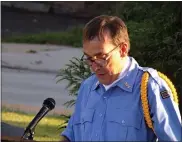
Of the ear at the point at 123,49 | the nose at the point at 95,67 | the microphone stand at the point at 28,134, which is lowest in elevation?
the microphone stand at the point at 28,134

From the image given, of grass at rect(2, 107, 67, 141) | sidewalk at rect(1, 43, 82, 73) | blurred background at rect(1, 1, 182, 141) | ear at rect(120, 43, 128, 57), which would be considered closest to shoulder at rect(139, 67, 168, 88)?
ear at rect(120, 43, 128, 57)

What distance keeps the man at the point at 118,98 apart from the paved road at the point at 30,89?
7.08 meters

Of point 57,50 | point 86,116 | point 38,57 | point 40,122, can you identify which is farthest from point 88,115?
point 57,50

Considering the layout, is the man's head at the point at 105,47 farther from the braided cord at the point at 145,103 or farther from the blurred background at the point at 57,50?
the blurred background at the point at 57,50

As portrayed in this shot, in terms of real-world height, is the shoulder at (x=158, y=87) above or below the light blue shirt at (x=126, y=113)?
above

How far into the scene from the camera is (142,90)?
8.35ft

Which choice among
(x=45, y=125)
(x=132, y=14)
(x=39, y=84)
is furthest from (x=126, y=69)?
(x=39, y=84)

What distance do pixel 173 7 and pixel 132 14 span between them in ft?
1.91

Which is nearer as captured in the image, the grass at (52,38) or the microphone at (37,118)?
the microphone at (37,118)

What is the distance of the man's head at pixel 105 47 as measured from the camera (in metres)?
2.55

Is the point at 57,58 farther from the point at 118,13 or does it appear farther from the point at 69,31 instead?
the point at 118,13

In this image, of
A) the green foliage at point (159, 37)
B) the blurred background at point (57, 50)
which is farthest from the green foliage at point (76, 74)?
the green foliage at point (159, 37)

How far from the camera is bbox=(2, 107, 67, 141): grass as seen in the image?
764 cm

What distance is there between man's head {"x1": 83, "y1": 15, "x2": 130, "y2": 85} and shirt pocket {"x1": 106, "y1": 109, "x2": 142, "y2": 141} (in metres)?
0.17
